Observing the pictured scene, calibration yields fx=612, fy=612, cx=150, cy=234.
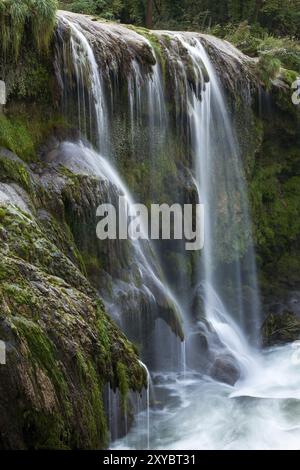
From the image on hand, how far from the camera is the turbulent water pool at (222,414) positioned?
23.4ft

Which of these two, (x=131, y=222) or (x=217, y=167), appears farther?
(x=217, y=167)

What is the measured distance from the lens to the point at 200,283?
11469mm

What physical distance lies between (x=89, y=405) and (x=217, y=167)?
24.6 feet

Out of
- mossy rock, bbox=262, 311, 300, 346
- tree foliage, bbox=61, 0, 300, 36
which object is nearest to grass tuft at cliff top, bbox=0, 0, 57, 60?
mossy rock, bbox=262, 311, 300, 346

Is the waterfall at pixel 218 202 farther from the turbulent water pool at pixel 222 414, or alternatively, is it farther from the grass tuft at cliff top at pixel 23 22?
the grass tuft at cliff top at pixel 23 22

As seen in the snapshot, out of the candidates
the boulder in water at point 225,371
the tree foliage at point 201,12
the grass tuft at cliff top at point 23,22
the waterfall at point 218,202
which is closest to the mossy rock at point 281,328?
the waterfall at point 218,202

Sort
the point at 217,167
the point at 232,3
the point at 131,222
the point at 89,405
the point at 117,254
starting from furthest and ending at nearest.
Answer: the point at 232,3
the point at 217,167
the point at 131,222
the point at 117,254
the point at 89,405

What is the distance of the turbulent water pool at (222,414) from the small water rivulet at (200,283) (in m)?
0.02

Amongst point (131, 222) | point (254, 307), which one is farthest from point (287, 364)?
point (131, 222)

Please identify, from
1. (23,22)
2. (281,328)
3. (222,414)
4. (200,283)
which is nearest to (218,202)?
(200,283)

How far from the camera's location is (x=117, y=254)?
8.44 m

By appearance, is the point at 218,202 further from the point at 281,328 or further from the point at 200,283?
the point at 281,328

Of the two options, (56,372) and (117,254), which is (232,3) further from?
(56,372)

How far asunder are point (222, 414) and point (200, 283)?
367 centimetres
